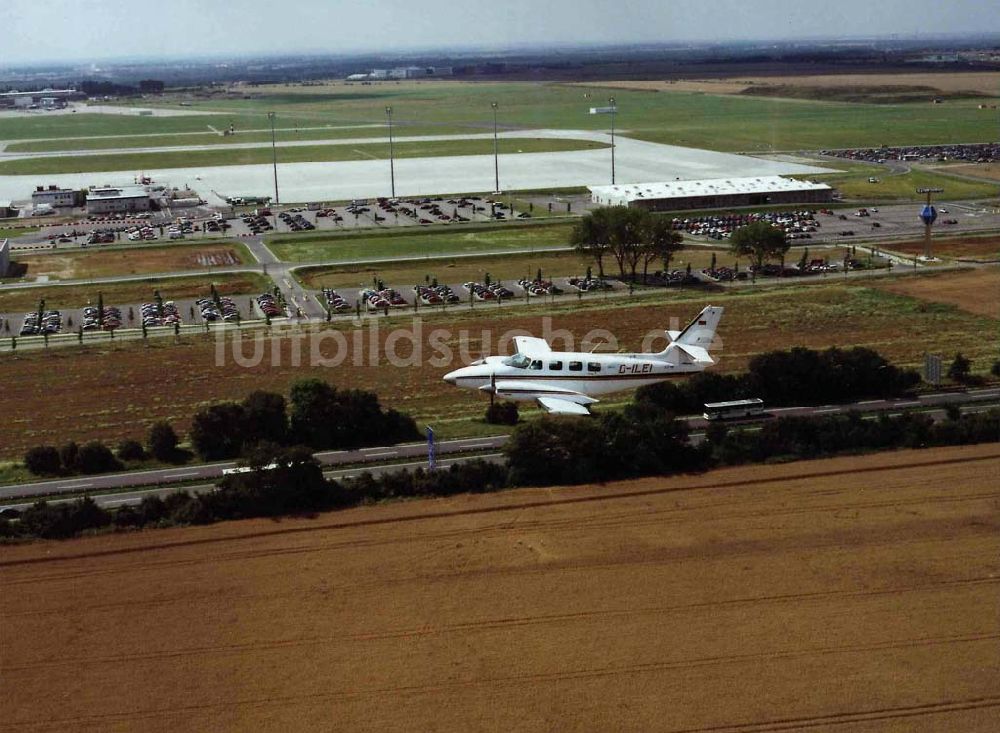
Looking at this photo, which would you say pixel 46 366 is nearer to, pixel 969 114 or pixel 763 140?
pixel 763 140

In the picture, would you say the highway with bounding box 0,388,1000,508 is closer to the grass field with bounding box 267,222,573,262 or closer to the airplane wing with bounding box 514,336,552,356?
the airplane wing with bounding box 514,336,552,356

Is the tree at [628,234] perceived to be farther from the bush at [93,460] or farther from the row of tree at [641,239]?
the bush at [93,460]

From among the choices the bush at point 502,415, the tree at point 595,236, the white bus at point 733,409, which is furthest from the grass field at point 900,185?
the bush at point 502,415

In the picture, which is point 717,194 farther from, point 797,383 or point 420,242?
point 797,383

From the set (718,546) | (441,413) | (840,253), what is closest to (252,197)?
(840,253)

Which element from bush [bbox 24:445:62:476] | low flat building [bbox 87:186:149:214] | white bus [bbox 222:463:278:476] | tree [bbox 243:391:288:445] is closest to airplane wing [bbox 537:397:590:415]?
tree [bbox 243:391:288:445]
